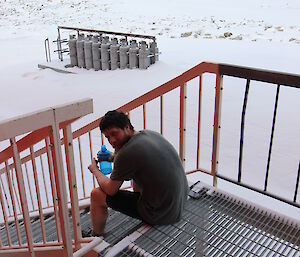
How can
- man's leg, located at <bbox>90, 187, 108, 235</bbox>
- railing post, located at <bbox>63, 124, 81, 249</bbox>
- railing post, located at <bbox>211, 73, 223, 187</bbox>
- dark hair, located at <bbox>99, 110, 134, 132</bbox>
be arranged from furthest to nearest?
railing post, located at <bbox>211, 73, 223, 187</bbox> < man's leg, located at <bbox>90, 187, 108, 235</bbox> < dark hair, located at <bbox>99, 110, 134, 132</bbox> < railing post, located at <bbox>63, 124, 81, 249</bbox>

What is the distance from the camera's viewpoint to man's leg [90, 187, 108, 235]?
2523 mm

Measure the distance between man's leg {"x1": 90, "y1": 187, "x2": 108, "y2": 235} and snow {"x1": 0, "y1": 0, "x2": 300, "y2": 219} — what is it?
2.17 meters

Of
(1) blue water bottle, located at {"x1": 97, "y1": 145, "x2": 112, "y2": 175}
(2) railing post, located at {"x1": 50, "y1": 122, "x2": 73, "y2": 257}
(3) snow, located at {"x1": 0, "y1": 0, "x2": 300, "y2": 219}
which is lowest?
(3) snow, located at {"x1": 0, "y1": 0, "x2": 300, "y2": 219}

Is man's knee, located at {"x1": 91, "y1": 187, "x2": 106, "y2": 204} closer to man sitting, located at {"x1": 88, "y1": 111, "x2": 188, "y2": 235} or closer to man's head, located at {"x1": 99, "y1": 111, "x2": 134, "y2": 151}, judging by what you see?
man sitting, located at {"x1": 88, "y1": 111, "x2": 188, "y2": 235}

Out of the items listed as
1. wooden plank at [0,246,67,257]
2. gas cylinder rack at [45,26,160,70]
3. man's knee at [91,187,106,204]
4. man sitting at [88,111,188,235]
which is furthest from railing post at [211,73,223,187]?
gas cylinder rack at [45,26,160,70]

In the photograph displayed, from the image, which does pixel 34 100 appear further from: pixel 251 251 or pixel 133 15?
pixel 133 15

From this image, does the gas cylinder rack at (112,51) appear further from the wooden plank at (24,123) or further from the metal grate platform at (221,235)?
the wooden plank at (24,123)

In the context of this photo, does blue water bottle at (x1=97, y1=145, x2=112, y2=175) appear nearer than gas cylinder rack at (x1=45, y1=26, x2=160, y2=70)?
Yes

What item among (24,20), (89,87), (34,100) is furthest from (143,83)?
(24,20)

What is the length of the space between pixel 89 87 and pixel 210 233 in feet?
24.2

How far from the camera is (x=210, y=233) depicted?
242 cm

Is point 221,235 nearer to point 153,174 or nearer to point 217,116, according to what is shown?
point 153,174

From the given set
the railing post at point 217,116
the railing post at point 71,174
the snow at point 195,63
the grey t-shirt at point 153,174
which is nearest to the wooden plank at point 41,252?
the railing post at point 71,174

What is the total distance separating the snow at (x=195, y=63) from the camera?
564 cm
